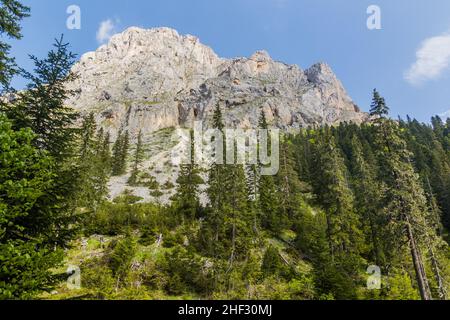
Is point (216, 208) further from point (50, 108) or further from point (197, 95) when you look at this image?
point (197, 95)

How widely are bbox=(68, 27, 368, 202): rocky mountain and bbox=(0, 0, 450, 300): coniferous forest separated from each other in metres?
76.0

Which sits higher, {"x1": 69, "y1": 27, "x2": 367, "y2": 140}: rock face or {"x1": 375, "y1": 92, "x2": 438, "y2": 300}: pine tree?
{"x1": 69, "y1": 27, "x2": 367, "y2": 140}: rock face

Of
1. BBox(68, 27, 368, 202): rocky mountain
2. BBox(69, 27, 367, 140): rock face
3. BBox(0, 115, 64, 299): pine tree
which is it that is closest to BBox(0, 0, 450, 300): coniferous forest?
BBox(0, 115, 64, 299): pine tree

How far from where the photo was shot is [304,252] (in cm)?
3019

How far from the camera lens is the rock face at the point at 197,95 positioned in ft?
469

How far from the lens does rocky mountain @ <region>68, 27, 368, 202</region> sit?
140750mm

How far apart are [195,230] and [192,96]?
13928 centimetres

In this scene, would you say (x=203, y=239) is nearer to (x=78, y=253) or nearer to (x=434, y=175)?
(x=78, y=253)

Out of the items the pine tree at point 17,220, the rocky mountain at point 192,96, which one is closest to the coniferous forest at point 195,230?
the pine tree at point 17,220

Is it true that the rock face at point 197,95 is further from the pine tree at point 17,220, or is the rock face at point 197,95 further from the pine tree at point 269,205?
the pine tree at point 17,220

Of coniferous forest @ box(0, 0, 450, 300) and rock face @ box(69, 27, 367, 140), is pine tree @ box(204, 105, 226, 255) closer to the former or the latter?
coniferous forest @ box(0, 0, 450, 300)

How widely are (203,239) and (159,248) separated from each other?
4.24m

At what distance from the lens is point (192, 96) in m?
161
